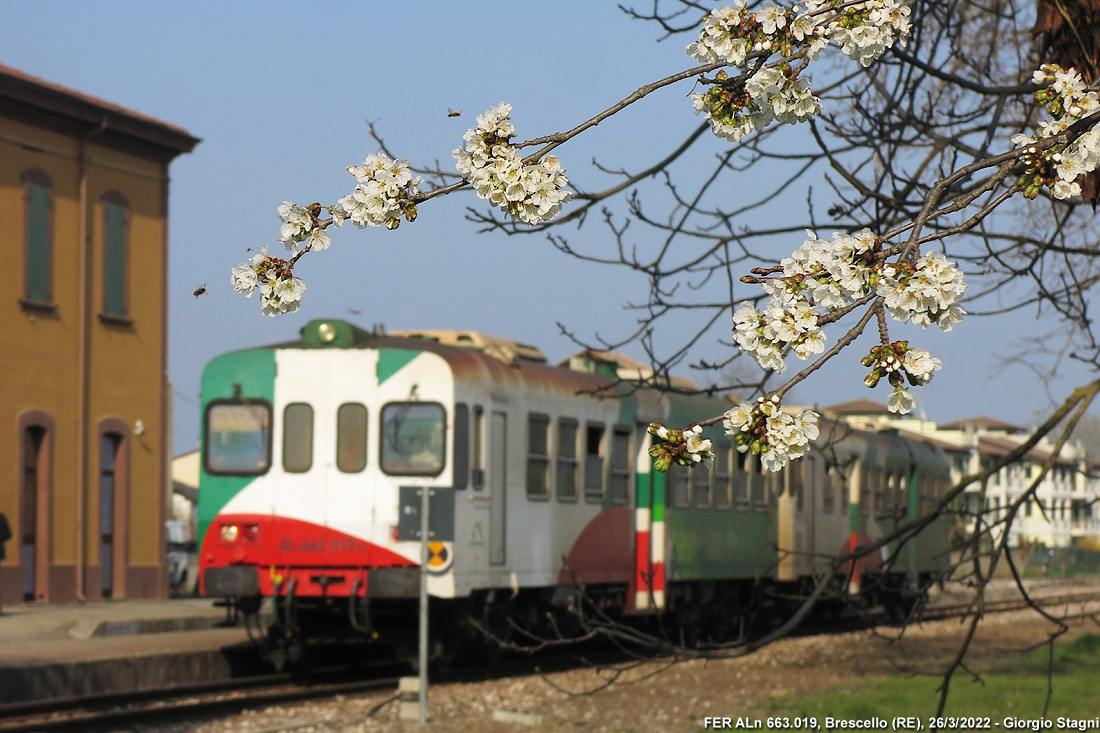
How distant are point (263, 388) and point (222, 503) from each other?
48.4 inches

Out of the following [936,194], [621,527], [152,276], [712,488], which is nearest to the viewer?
[936,194]

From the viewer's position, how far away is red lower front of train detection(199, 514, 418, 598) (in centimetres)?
1591

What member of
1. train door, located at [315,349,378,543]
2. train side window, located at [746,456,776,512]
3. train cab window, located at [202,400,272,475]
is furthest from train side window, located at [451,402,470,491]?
train side window, located at [746,456,776,512]

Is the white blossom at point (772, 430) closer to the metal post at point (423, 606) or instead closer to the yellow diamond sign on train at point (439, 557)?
the metal post at point (423, 606)

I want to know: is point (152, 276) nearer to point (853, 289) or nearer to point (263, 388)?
point (263, 388)

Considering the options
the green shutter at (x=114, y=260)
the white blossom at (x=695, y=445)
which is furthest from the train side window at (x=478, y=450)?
the green shutter at (x=114, y=260)

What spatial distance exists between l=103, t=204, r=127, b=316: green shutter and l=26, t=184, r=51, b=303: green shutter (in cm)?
150

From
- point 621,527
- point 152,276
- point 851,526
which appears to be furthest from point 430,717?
point 152,276

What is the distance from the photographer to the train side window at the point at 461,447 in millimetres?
16031

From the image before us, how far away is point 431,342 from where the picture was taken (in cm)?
1683

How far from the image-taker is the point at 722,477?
2136 cm

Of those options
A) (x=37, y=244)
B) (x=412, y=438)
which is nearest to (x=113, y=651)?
(x=412, y=438)

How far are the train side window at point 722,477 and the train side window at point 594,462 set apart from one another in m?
2.63

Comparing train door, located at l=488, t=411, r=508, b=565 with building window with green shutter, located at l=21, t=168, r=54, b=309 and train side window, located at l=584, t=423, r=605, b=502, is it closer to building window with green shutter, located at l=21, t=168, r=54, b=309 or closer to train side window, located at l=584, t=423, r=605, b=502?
train side window, located at l=584, t=423, r=605, b=502
